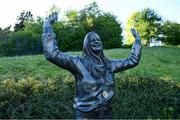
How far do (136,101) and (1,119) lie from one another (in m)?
3.30

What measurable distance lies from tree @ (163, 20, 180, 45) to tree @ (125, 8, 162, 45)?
30.4 inches

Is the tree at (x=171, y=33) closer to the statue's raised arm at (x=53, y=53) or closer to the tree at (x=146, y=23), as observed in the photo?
the tree at (x=146, y=23)

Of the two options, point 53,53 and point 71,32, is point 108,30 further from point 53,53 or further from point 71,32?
point 53,53

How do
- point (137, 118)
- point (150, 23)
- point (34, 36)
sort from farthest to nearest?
point (150, 23)
point (34, 36)
point (137, 118)

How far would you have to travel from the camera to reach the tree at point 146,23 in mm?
49444

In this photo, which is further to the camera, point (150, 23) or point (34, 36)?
point (150, 23)

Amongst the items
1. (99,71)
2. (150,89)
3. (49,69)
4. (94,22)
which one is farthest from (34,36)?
(99,71)

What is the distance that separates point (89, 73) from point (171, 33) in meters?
44.1

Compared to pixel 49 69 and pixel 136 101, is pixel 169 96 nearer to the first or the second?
pixel 136 101

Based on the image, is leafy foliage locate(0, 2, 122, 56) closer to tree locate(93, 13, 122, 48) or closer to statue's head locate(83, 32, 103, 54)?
tree locate(93, 13, 122, 48)

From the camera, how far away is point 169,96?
12570 mm

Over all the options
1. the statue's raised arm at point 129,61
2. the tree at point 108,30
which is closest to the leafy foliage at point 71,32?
the tree at point 108,30

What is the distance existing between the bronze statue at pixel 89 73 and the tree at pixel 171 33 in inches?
1731

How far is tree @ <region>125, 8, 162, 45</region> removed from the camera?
49444 millimetres
